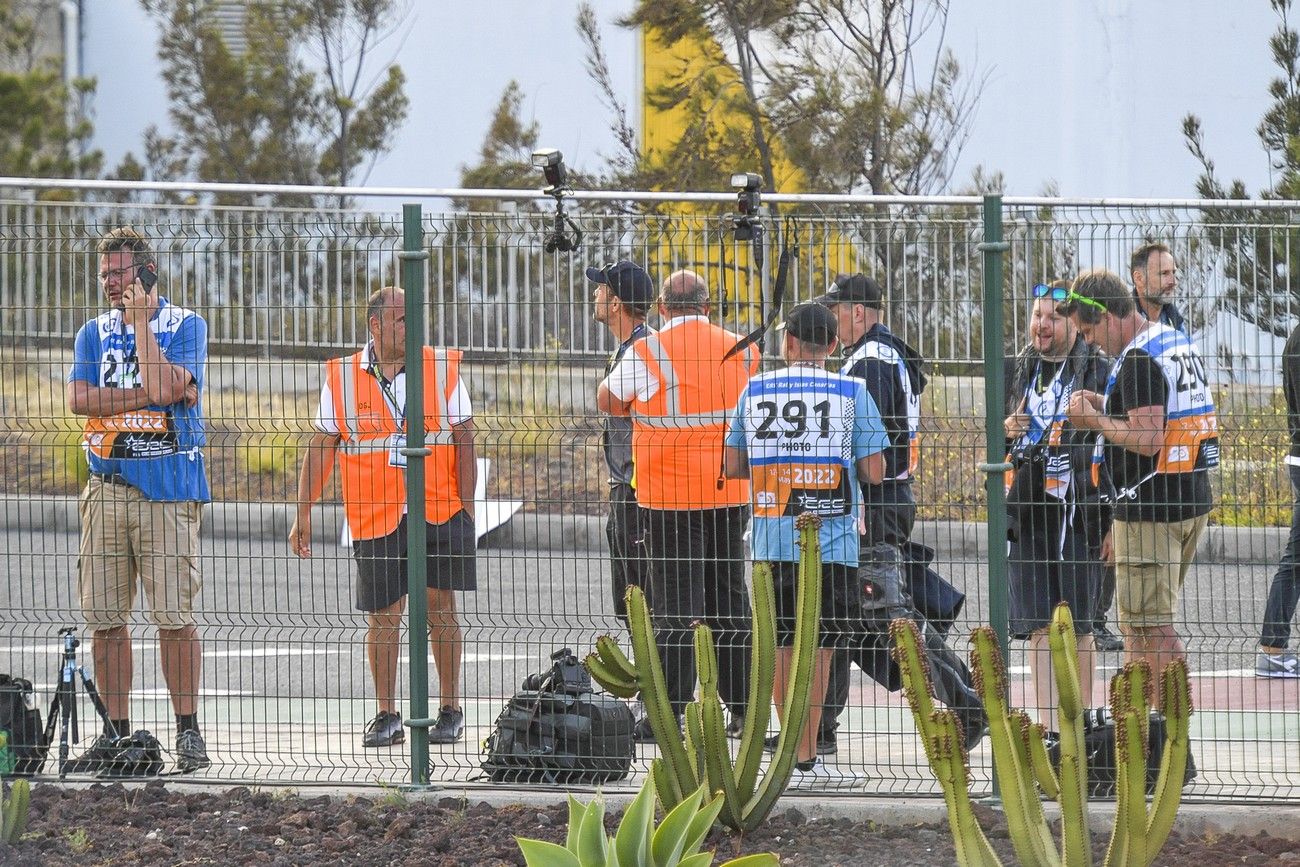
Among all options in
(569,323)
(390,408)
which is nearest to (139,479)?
(390,408)

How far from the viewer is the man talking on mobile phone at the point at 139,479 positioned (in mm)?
6109

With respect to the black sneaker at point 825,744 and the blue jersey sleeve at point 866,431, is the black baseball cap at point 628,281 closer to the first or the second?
the blue jersey sleeve at point 866,431

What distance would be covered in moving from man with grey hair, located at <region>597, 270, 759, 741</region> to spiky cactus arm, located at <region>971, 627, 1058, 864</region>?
5.66ft

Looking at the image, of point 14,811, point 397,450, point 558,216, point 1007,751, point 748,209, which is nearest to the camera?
point 1007,751

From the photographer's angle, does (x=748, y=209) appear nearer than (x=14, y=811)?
No

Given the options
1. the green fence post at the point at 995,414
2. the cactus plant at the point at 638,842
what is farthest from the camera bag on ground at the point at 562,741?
the cactus plant at the point at 638,842

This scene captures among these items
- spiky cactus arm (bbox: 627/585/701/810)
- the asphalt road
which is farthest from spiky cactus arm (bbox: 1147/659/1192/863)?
the asphalt road

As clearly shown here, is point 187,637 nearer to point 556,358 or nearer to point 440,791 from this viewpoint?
point 440,791

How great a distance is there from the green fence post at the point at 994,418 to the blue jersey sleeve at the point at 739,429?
0.84m

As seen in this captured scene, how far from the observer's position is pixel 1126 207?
17.8 ft

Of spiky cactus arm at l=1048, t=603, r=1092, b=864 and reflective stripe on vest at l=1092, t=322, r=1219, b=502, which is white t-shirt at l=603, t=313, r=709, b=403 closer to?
reflective stripe on vest at l=1092, t=322, r=1219, b=502

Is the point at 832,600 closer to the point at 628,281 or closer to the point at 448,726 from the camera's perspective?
the point at 628,281

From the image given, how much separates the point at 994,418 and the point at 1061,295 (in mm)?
527

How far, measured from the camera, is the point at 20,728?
618cm
